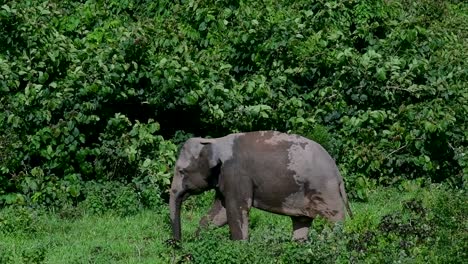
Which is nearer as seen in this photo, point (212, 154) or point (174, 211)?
point (212, 154)

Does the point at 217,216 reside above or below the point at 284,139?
below

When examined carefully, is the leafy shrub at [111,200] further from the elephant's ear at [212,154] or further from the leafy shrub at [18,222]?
the elephant's ear at [212,154]

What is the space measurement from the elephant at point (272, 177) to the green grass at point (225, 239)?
0.29m

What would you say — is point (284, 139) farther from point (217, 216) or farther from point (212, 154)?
point (217, 216)

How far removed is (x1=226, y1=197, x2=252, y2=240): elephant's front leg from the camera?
995 cm

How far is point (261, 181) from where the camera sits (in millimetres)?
9969

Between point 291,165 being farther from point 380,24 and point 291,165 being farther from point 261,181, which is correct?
point 380,24

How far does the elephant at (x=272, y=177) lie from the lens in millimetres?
9898

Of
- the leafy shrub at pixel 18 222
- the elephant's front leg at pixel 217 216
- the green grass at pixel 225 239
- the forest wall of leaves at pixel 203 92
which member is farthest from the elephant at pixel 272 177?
the forest wall of leaves at pixel 203 92

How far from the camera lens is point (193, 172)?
10227mm

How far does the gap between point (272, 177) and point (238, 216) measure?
1.52 feet

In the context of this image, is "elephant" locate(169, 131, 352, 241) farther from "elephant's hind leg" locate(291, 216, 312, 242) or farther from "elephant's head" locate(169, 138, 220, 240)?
"elephant's hind leg" locate(291, 216, 312, 242)

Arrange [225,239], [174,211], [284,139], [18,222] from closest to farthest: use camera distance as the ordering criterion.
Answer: [225,239]
[284,139]
[174,211]
[18,222]

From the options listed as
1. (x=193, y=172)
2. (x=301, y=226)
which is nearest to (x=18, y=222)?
(x=193, y=172)
